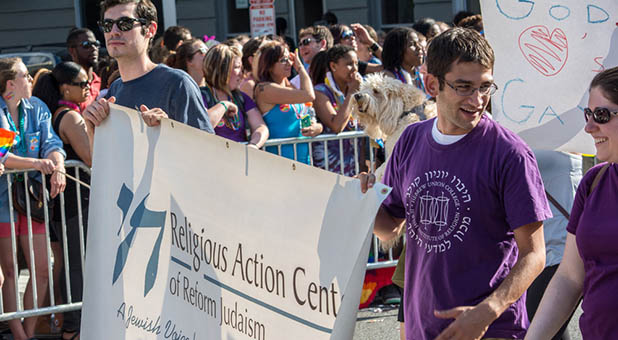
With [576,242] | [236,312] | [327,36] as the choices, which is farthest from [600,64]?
[327,36]

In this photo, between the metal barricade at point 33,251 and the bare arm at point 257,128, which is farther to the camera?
the bare arm at point 257,128

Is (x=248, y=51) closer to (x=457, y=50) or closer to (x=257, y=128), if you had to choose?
(x=257, y=128)

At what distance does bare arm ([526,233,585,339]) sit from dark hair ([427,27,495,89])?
63 cm

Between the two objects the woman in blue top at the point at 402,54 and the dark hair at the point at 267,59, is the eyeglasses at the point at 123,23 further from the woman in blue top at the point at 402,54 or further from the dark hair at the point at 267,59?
the woman in blue top at the point at 402,54

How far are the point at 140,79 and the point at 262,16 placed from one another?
7.45m

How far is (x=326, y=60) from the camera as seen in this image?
7.04 metres

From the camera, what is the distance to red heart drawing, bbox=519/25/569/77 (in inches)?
148

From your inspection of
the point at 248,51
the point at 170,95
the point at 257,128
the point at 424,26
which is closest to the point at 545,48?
A: the point at 170,95

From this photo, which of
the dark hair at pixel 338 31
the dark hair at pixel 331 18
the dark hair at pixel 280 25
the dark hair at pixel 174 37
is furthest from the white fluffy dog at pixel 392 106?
the dark hair at pixel 280 25

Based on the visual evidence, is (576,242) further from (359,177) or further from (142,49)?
(142,49)

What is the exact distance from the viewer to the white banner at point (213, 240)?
2773mm

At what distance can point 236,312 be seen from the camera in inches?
123

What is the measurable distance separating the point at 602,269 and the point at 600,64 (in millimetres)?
1501

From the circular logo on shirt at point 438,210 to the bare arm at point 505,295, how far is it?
18cm
